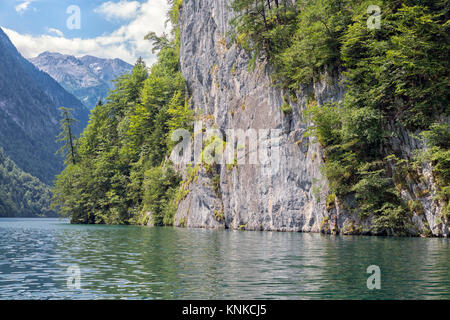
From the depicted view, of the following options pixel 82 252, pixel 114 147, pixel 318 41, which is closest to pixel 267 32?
pixel 318 41

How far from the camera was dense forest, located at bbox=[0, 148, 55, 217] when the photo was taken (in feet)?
507

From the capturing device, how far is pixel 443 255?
1474 centimetres

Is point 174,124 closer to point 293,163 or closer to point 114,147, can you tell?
point 114,147

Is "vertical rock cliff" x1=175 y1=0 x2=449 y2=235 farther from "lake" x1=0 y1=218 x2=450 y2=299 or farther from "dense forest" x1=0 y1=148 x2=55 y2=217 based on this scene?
"dense forest" x1=0 y1=148 x2=55 y2=217

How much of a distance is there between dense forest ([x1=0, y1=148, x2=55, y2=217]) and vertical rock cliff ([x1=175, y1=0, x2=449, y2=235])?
12512 cm

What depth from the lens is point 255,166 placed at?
3828 centimetres

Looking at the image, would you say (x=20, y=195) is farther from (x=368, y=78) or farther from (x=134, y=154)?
(x=368, y=78)

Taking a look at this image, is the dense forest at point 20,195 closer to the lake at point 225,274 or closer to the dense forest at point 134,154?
the dense forest at point 134,154

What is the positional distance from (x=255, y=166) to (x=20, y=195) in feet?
556

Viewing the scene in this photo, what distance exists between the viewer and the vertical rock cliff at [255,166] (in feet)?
96.1

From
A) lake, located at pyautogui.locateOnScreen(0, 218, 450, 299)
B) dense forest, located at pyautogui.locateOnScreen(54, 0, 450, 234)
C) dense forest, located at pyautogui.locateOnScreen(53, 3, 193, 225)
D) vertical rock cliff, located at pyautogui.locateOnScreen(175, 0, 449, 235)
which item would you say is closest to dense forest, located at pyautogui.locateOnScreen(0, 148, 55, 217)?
dense forest, located at pyautogui.locateOnScreen(53, 3, 193, 225)

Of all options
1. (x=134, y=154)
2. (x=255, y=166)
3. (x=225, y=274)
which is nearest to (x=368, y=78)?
(x=255, y=166)

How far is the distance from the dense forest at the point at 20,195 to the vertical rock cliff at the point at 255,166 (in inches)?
4926
